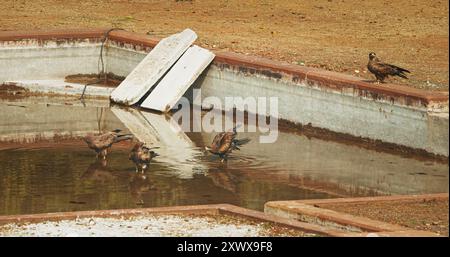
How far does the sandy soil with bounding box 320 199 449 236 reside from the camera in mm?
11875

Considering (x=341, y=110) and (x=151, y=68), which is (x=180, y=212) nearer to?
(x=341, y=110)

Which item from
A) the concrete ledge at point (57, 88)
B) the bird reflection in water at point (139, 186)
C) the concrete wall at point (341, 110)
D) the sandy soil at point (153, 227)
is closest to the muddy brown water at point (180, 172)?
the bird reflection in water at point (139, 186)

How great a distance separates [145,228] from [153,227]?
0.08 meters

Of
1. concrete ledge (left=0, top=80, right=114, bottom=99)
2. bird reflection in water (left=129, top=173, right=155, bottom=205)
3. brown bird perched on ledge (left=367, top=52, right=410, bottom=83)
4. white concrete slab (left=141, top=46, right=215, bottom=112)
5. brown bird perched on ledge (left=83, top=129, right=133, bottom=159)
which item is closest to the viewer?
bird reflection in water (left=129, top=173, right=155, bottom=205)

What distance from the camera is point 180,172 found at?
614 inches

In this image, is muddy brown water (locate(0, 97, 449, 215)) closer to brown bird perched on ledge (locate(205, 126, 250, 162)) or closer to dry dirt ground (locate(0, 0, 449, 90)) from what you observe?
brown bird perched on ledge (locate(205, 126, 250, 162))

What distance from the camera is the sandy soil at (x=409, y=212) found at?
11875mm

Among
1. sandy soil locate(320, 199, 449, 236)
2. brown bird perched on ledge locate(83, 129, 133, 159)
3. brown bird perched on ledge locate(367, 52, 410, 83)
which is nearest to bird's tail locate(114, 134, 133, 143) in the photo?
brown bird perched on ledge locate(83, 129, 133, 159)

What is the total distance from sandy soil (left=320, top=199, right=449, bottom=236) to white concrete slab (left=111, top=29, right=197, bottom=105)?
7575 millimetres

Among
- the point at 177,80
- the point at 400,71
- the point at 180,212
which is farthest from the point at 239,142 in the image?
the point at 180,212

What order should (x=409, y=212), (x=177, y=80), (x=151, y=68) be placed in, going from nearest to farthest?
1. (x=409, y=212)
2. (x=177, y=80)
3. (x=151, y=68)

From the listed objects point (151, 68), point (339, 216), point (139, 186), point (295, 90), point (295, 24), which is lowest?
point (139, 186)

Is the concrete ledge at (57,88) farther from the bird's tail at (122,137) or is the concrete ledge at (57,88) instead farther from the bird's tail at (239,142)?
the bird's tail at (239,142)

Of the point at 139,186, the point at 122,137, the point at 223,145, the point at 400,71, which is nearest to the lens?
the point at 139,186
